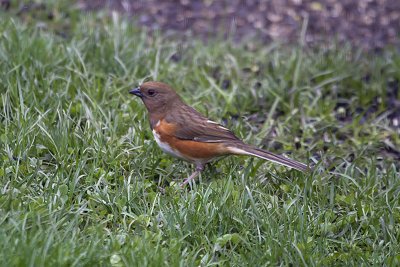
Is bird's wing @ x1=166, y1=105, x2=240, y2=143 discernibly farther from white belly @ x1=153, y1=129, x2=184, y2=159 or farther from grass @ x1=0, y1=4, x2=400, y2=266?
grass @ x1=0, y1=4, x2=400, y2=266

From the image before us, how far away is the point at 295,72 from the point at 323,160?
4.82 feet

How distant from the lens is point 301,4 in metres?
9.35

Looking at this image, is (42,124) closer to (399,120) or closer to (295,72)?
(295,72)

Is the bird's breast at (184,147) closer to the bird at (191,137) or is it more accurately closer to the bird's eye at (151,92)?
the bird at (191,137)

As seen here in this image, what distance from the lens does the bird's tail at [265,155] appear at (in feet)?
18.3

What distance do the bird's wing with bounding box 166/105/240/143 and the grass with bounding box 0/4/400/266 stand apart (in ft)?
0.86

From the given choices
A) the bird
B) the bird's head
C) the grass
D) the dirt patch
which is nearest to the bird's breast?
the bird

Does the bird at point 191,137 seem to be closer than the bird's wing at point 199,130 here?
Yes

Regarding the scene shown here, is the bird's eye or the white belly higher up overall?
the bird's eye

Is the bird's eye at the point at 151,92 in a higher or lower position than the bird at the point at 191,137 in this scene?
higher

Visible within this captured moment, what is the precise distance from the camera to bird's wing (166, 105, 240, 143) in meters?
5.83

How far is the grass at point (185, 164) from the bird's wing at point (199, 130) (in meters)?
0.26

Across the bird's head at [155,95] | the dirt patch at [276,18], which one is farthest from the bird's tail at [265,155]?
the dirt patch at [276,18]

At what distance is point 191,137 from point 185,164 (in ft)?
1.24
